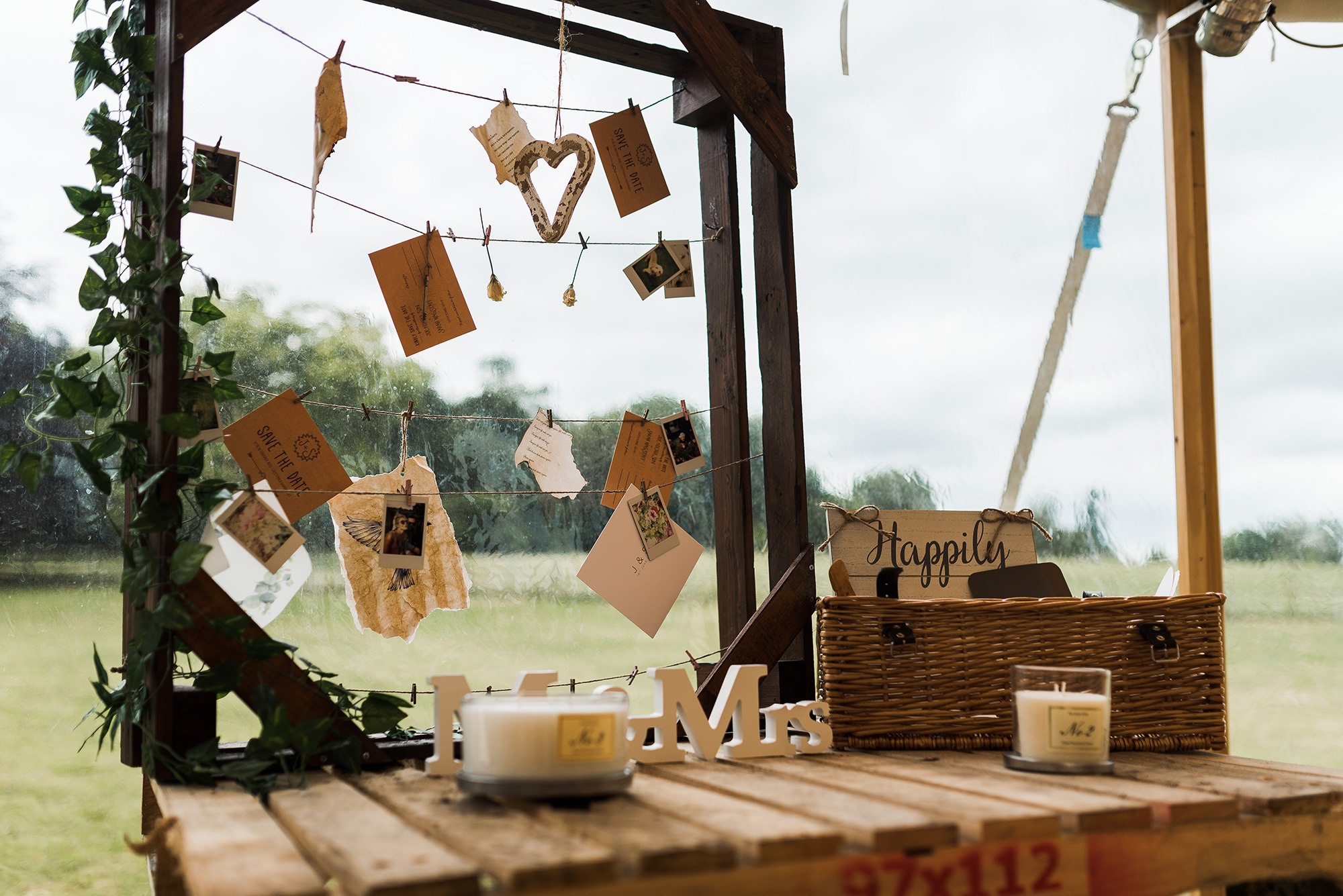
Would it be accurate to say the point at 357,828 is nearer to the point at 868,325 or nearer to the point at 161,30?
the point at 161,30

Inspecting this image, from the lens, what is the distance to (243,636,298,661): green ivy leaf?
108 cm

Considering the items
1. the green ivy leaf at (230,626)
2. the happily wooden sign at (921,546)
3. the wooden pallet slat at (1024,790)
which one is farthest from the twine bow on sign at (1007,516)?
the green ivy leaf at (230,626)

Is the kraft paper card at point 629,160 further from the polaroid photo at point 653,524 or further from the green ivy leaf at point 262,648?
the green ivy leaf at point 262,648

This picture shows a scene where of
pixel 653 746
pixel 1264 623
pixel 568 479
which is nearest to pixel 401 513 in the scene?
pixel 568 479

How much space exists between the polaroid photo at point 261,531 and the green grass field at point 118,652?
30cm

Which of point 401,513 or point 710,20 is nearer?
point 401,513

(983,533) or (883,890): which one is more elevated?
(983,533)

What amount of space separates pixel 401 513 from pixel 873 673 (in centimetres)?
64

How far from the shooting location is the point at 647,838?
81 centimetres

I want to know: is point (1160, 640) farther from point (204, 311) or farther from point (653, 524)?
point (204, 311)

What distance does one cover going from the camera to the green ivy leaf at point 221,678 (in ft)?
3.49

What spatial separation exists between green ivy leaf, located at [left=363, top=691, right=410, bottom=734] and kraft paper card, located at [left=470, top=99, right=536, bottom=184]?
0.73 meters

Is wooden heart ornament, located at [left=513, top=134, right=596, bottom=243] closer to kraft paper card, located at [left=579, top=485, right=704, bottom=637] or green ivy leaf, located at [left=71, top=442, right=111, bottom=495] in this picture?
kraft paper card, located at [left=579, top=485, right=704, bottom=637]

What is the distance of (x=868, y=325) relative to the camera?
2.07 meters
